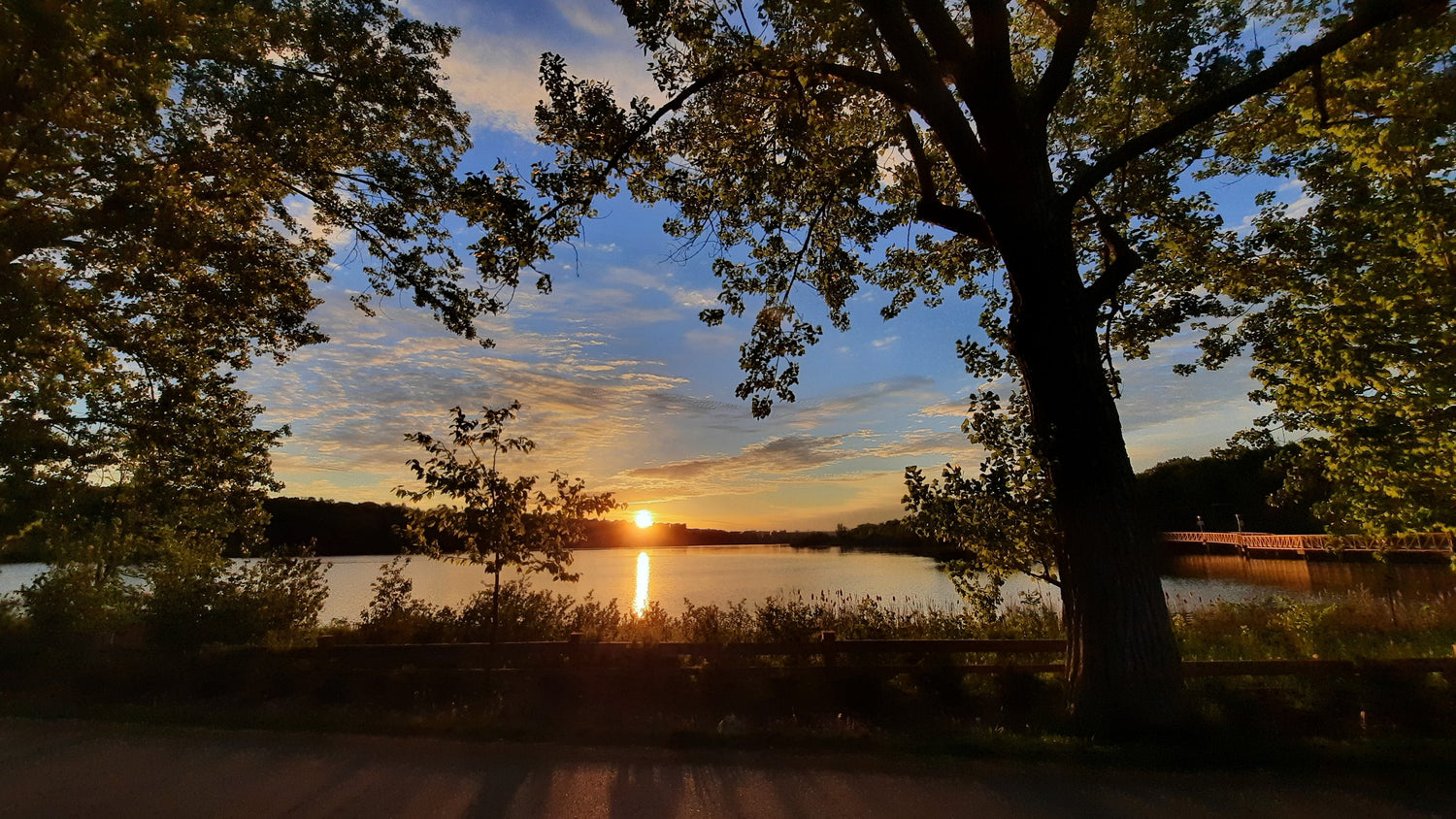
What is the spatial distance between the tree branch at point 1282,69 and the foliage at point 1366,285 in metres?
2.52

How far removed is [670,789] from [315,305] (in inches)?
526

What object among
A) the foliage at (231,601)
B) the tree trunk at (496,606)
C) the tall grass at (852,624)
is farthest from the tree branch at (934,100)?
the foliage at (231,601)

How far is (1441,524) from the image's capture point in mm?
10109

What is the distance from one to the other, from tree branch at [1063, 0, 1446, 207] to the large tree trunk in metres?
0.91

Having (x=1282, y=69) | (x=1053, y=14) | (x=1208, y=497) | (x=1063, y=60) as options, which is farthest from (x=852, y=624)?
(x=1208, y=497)

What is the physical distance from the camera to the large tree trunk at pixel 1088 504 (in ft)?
19.5

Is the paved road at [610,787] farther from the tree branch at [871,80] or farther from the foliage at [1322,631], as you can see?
the tree branch at [871,80]

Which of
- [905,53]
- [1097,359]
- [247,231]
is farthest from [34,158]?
[1097,359]

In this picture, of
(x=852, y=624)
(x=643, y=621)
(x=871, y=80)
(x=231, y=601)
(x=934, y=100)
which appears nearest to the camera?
(x=934, y=100)

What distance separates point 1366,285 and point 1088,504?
888 cm

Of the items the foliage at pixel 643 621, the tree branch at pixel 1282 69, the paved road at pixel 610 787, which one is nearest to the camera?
the paved road at pixel 610 787

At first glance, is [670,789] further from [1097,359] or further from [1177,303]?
[1177,303]

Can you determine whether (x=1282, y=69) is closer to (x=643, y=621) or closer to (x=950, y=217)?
Answer: (x=950, y=217)

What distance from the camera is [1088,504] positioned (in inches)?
251
